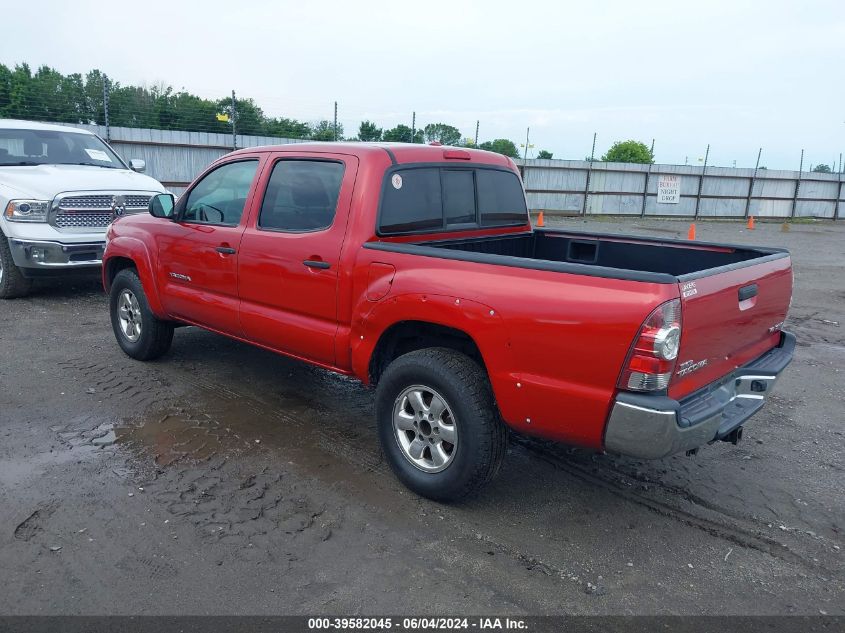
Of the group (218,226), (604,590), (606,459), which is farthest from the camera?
(218,226)

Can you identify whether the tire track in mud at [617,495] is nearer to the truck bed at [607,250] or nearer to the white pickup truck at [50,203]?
the truck bed at [607,250]

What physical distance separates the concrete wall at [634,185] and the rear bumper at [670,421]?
15812 mm

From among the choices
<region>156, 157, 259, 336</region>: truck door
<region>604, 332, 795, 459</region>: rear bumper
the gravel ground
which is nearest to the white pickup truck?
the gravel ground

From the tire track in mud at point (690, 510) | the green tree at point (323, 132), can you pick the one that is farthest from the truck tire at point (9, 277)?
the green tree at point (323, 132)

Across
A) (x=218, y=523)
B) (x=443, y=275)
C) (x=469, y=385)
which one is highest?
(x=443, y=275)

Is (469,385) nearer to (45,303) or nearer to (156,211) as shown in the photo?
(156,211)

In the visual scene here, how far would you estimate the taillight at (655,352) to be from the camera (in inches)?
113

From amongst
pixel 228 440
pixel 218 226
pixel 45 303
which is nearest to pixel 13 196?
pixel 45 303

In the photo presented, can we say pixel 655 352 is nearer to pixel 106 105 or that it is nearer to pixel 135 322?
pixel 135 322

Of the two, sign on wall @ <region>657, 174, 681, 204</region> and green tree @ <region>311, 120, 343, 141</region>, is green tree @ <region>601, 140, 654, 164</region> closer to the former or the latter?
sign on wall @ <region>657, 174, 681, 204</region>

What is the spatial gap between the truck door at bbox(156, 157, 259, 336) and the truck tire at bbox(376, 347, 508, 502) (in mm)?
1630

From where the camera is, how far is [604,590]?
304cm

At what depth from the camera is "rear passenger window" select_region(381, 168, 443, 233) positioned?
416 cm

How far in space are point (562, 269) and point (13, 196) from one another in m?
7.27
